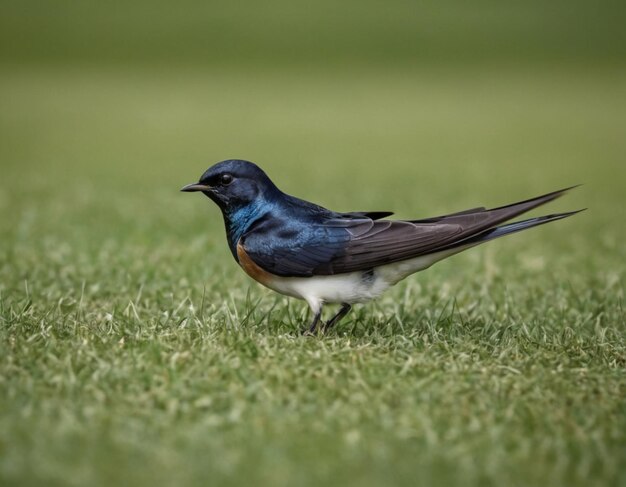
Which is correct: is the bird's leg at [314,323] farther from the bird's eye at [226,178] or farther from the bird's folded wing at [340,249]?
the bird's eye at [226,178]

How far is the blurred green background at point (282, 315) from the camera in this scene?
383cm

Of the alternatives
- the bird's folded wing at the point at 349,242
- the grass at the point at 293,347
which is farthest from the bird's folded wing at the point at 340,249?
the grass at the point at 293,347

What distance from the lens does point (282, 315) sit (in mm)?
6098

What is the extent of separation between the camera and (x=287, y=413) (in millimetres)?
4184

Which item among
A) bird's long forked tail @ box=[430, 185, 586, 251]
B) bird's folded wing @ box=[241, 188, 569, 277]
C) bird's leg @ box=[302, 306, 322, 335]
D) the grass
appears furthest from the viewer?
bird's leg @ box=[302, 306, 322, 335]

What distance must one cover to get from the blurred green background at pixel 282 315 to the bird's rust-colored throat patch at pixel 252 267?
322 mm

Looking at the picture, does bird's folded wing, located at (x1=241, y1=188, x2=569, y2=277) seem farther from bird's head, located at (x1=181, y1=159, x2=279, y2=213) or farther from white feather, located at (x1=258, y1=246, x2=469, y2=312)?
bird's head, located at (x1=181, y1=159, x2=279, y2=213)

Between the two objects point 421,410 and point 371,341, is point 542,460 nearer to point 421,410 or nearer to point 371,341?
point 421,410

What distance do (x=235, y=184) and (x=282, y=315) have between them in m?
0.99

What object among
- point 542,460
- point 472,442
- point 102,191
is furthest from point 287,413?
point 102,191

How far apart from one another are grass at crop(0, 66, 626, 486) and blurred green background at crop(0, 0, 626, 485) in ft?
0.05

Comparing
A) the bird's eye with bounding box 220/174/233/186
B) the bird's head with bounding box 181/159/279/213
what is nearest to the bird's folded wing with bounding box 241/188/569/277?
the bird's head with bounding box 181/159/279/213

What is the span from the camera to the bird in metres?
5.28

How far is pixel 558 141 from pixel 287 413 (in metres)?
15.7
